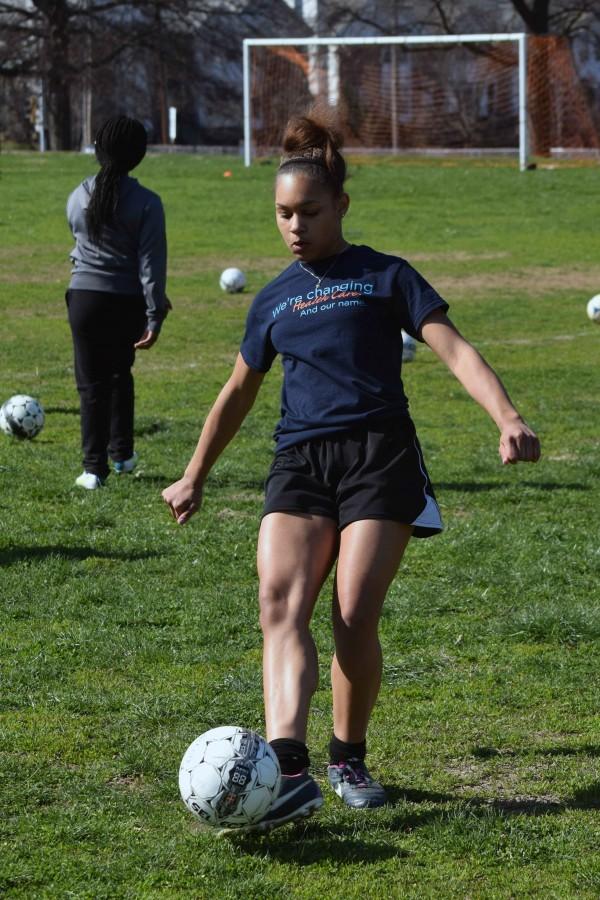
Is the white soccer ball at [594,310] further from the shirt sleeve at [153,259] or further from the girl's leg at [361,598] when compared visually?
the girl's leg at [361,598]

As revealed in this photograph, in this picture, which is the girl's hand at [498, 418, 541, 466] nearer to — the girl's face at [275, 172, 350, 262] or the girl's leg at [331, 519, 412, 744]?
the girl's leg at [331, 519, 412, 744]

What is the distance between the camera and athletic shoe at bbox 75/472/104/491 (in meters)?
8.63

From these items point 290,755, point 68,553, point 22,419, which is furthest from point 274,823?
point 22,419

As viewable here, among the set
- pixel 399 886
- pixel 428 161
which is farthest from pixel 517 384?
pixel 428 161

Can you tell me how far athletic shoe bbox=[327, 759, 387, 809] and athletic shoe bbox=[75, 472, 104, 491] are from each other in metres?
4.47

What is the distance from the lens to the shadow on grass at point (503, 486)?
28.6ft

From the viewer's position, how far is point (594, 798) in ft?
14.4

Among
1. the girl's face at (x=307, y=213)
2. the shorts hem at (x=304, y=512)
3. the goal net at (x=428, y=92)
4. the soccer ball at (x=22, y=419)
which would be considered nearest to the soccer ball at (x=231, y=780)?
the shorts hem at (x=304, y=512)

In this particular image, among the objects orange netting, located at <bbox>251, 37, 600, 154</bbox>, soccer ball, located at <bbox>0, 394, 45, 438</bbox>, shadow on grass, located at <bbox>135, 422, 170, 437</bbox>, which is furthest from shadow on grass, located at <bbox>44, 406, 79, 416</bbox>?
orange netting, located at <bbox>251, 37, 600, 154</bbox>

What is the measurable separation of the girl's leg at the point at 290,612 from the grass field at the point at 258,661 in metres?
0.33

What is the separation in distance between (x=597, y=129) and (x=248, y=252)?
1703cm

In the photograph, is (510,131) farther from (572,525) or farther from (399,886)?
(399,886)

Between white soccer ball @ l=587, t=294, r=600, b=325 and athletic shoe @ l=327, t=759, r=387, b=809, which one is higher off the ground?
white soccer ball @ l=587, t=294, r=600, b=325

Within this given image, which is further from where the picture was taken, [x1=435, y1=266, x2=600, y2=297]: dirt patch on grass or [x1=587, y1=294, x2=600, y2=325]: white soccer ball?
[x1=435, y1=266, x2=600, y2=297]: dirt patch on grass
